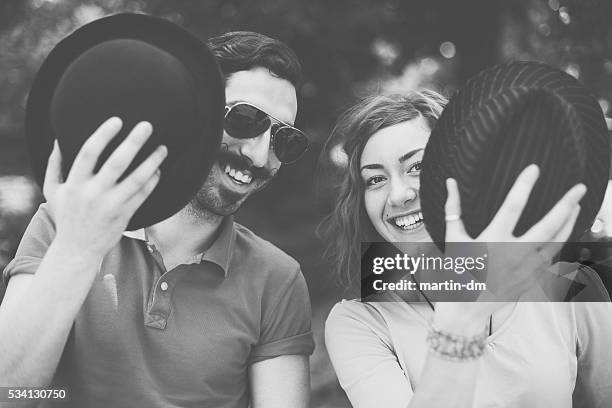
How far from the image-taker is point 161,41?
1287 millimetres

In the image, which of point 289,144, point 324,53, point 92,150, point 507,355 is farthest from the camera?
point 324,53

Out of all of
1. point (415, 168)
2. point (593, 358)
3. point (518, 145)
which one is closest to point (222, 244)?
point (415, 168)

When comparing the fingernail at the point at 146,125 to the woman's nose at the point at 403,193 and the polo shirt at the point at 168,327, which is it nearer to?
the polo shirt at the point at 168,327

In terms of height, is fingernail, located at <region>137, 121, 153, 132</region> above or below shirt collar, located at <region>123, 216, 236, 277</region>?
above

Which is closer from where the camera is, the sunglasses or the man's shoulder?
the sunglasses

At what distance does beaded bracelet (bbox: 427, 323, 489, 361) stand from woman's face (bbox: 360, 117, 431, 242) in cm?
38

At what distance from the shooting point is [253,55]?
1566mm

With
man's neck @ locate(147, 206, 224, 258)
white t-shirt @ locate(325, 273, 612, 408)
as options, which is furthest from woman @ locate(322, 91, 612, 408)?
man's neck @ locate(147, 206, 224, 258)

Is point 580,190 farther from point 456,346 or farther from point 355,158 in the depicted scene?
point 355,158

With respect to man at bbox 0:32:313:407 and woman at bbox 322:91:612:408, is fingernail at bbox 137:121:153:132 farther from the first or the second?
woman at bbox 322:91:612:408

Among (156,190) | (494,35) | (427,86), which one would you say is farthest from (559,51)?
(156,190)

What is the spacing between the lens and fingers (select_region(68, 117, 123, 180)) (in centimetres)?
108

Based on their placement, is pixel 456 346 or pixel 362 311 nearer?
pixel 456 346

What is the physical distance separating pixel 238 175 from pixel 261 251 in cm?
22
